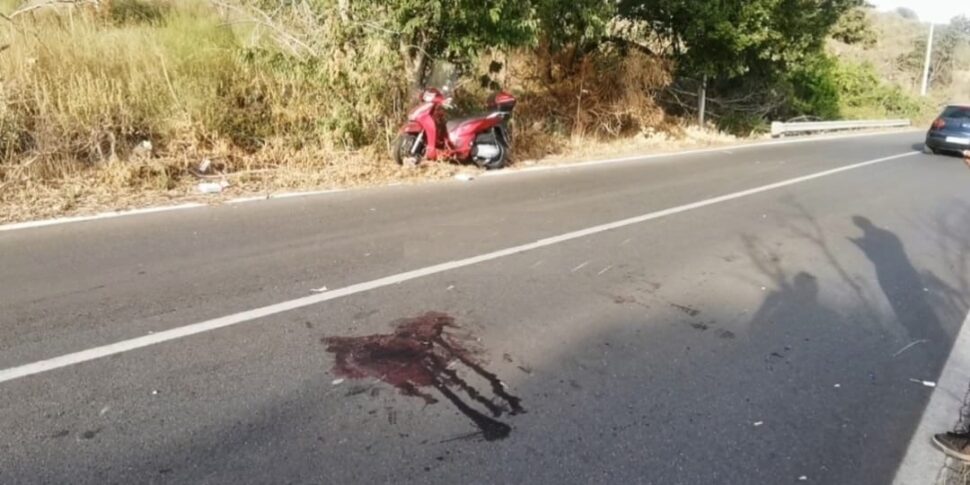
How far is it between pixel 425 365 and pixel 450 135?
7265 mm

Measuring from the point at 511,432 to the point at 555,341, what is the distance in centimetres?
118

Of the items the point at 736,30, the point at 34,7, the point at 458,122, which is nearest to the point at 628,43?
the point at 736,30

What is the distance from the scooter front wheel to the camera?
10.5 m

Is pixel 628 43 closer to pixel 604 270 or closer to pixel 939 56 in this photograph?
pixel 604 270

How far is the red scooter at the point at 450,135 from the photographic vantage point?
34.3ft

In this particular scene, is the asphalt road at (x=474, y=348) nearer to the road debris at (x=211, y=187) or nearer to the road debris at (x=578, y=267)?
the road debris at (x=578, y=267)

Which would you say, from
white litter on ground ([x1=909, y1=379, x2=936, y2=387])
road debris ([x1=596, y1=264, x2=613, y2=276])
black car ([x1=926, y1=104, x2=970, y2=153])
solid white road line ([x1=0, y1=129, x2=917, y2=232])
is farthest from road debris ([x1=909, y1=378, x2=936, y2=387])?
black car ([x1=926, y1=104, x2=970, y2=153])

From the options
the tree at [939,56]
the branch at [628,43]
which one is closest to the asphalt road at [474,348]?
the branch at [628,43]

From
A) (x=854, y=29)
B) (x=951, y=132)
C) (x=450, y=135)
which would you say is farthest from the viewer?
(x=854, y=29)

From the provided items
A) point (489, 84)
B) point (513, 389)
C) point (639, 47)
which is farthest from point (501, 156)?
point (639, 47)

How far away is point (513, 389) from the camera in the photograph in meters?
3.71

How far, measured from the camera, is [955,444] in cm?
336

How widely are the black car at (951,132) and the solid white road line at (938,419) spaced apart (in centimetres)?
1508

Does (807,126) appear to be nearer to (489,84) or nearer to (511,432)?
(489,84)
